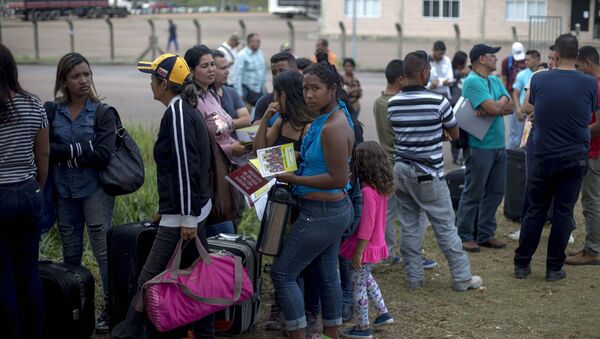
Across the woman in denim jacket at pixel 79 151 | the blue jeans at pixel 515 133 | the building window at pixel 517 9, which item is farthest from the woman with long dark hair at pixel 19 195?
the building window at pixel 517 9

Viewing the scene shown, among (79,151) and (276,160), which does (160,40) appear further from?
(276,160)

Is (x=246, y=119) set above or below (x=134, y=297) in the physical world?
above

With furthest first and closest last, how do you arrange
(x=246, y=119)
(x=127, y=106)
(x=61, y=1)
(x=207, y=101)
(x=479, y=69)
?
(x=61, y=1) → (x=127, y=106) → (x=479, y=69) → (x=246, y=119) → (x=207, y=101)

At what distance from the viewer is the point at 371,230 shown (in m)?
5.88

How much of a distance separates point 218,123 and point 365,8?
42301mm

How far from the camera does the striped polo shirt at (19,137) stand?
4809 millimetres

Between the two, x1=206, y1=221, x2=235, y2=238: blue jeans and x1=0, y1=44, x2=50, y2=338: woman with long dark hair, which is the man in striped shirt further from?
x1=0, y1=44, x2=50, y2=338: woman with long dark hair

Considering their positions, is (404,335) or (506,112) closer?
(404,335)

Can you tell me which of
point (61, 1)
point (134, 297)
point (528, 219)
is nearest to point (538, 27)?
point (528, 219)

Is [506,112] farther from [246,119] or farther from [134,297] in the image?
[134,297]

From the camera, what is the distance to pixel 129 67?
30219 mm

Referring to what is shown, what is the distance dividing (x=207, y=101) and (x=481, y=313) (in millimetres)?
2634

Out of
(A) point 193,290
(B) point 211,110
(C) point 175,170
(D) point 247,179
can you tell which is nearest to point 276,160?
(D) point 247,179

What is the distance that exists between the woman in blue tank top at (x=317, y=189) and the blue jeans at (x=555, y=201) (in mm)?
2424
